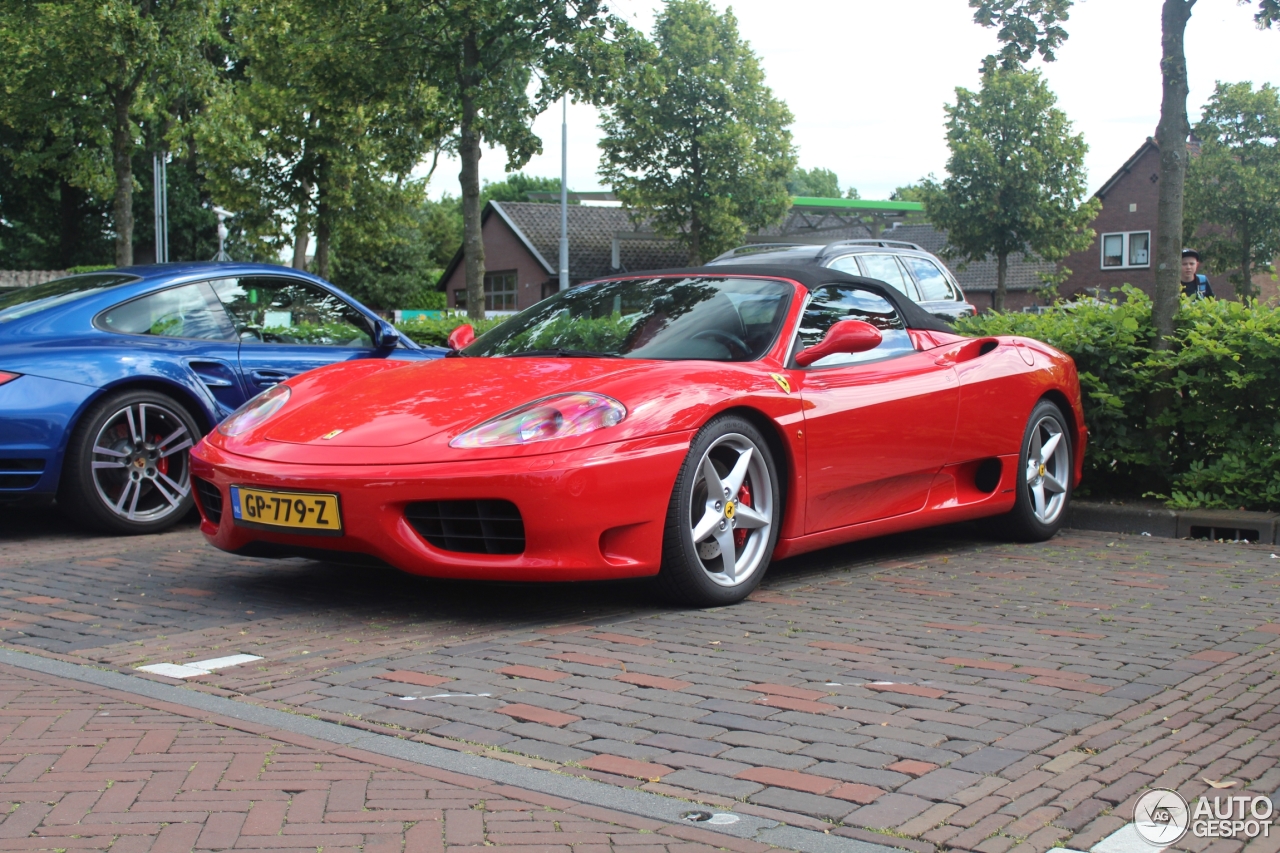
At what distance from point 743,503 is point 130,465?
3.45 m

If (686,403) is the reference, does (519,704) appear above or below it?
below

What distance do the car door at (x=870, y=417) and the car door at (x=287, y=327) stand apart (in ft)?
10.1

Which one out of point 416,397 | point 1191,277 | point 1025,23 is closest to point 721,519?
point 416,397

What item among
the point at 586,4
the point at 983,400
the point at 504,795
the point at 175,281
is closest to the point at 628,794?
the point at 504,795

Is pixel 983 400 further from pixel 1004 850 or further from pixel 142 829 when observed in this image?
pixel 142 829

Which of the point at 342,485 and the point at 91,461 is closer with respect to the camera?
the point at 342,485

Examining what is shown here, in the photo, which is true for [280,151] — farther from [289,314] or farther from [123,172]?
[289,314]

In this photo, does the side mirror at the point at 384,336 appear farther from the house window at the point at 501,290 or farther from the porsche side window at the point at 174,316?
the house window at the point at 501,290

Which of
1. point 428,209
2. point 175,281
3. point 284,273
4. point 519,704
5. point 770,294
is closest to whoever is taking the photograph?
point 519,704

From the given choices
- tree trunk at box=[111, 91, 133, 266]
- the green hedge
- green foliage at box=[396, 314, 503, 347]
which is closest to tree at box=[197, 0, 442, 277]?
tree trunk at box=[111, 91, 133, 266]

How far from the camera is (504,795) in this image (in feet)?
9.72

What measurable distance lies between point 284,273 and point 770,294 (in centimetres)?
354

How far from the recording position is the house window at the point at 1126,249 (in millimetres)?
53219

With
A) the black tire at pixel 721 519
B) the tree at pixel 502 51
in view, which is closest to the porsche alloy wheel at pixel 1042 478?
the black tire at pixel 721 519
